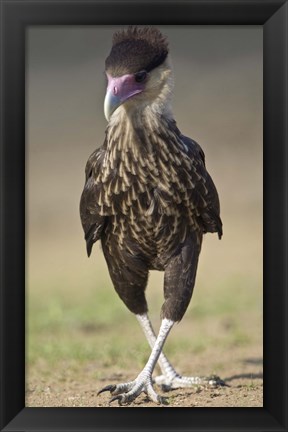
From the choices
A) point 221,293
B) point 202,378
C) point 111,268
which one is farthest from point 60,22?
point 221,293

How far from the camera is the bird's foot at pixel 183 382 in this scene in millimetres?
4949

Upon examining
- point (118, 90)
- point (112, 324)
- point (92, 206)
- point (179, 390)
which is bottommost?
point (179, 390)

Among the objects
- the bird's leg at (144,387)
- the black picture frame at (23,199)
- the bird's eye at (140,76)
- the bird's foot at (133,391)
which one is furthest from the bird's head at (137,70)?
the bird's foot at (133,391)

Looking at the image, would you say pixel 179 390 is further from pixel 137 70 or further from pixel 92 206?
pixel 137 70

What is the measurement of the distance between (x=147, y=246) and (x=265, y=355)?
835 mm

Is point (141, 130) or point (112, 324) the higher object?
point (141, 130)

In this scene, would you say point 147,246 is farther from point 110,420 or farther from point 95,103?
point 95,103

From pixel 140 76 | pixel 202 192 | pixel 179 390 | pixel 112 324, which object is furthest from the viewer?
pixel 112 324

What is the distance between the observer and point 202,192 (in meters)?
4.52

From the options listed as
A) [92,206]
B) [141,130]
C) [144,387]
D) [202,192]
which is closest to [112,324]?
[144,387]

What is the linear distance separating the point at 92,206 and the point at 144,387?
0.91 m

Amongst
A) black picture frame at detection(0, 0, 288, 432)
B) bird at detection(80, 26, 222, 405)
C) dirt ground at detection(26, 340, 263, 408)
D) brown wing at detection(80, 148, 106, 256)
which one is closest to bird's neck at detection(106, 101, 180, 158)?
bird at detection(80, 26, 222, 405)

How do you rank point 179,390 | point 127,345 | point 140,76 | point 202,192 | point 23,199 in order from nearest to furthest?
point 23,199, point 140,76, point 202,192, point 179,390, point 127,345

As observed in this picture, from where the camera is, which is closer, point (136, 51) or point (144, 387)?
point (136, 51)
